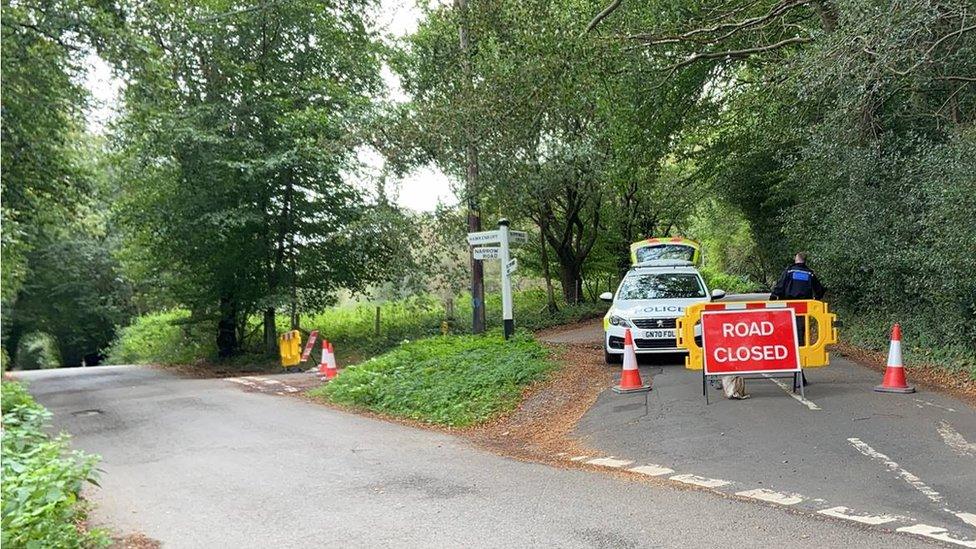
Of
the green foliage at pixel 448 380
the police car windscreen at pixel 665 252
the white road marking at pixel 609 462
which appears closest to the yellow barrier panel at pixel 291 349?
the green foliage at pixel 448 380

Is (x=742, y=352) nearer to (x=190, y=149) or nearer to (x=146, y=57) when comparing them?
(x=146, y=57)

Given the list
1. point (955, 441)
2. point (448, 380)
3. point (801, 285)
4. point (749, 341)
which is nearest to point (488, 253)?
point (448, 380)

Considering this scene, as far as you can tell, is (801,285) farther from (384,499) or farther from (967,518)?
(384,499)

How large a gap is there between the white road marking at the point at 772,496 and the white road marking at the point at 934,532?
30.1 inches

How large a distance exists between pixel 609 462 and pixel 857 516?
235 centimetres

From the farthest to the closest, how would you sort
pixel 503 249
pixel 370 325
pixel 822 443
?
1. pixel 370 325
2. pixel 503 249
3. pixel 822 443

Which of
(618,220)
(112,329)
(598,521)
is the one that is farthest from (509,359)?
(112,329)

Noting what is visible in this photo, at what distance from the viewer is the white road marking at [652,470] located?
6039 millimetres

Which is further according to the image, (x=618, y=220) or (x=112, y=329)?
(x=112, y=329)

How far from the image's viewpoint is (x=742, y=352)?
8.27 m

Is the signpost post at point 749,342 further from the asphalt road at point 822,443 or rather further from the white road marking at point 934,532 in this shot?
the white road marking at point 934,532

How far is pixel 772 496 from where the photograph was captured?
5.18m

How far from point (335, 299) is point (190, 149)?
5.99 m

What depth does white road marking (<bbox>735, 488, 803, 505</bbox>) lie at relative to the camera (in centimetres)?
504
